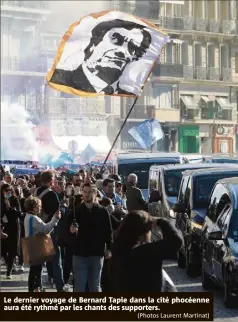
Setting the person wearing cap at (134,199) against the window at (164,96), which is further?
the window at (164,96)

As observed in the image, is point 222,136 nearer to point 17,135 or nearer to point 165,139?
point 165,139

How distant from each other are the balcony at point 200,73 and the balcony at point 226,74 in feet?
4.17

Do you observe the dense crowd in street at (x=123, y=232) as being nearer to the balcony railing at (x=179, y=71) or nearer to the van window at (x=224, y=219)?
the van window at (x=224, y=219)

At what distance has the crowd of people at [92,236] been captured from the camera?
320 inches

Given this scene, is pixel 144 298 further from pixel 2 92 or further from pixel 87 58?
pixel 2 92

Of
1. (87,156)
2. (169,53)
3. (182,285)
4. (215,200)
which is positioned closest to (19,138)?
(87,156)

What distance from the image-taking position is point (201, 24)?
66.8 metres

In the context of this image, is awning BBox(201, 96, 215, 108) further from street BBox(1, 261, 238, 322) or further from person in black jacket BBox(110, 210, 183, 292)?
person in black jacket BBox(110, 210, 183, 292)

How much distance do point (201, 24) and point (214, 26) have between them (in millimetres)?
855

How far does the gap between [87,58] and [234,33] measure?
38.5 metres

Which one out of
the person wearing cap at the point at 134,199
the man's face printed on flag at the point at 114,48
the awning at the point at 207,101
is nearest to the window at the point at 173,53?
the awning at the point at 207,101

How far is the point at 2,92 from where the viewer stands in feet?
208

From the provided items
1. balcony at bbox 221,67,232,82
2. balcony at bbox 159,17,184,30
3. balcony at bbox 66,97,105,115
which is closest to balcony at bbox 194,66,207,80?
balcony at bbox 221,67,232,82

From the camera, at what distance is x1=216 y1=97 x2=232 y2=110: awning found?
64500mm
